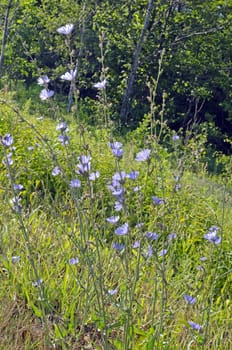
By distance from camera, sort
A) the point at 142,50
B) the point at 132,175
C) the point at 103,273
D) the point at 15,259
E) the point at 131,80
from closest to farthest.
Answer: the point at 132,175 < the point at 15,259 < the point at 103,273 < the point at 131,80 < the point at 142,50

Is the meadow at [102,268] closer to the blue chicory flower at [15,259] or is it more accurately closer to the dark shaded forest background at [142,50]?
the blue chicory flower at [15,259]

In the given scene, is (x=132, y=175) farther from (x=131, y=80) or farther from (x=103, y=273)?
(x=131, y=80)

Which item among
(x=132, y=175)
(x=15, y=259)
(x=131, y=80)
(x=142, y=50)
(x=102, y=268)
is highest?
(x=132, y=175)

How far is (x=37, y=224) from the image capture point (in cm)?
295

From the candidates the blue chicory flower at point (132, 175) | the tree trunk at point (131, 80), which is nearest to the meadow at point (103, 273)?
the blue chicory flower at point (132, 175)

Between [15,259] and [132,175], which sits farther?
[15,259]

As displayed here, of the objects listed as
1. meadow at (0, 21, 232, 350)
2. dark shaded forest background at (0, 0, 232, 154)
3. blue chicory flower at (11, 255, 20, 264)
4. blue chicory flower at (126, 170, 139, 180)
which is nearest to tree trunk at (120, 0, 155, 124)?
dark shaded forest background at (0, 0, 232, 154)

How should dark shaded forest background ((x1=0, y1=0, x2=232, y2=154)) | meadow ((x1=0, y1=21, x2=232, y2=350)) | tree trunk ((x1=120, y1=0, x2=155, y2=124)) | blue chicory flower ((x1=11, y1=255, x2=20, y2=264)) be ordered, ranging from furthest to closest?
1. dark shaded forest background ((x1=0, y1=0, x2=232, y2=154))
2. tree trunk ((x1=120, y1=0, x2=155, y2=124))
3. blue chicory flower ((x1=11, y1=255, x2=20, y2=264))
4. meadow ((x1=0, y1=21, x2=232, y2=350))

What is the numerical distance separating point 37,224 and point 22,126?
178 centimetres

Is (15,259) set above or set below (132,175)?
below

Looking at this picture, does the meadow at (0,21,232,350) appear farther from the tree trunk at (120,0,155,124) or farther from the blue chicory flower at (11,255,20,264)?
the tree trunk at (120,0,155,124)

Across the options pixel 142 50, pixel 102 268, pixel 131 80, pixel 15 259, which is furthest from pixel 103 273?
pixel 142 50

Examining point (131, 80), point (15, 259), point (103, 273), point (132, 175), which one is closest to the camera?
point (132, 175)

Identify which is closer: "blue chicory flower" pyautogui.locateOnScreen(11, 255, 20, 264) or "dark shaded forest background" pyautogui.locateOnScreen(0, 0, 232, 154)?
"blue chicory flower" pyautogui.locateOnScreen(11, 255, 20, 264)
